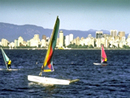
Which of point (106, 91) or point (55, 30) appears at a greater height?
point (55, 30)

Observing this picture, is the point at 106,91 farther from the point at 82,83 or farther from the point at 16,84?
the point at 16,84

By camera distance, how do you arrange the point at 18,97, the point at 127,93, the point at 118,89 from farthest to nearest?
1. the point at 118,89
2. the point at 127,93
3. the point at 18,97

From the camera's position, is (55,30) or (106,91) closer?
(106,91)

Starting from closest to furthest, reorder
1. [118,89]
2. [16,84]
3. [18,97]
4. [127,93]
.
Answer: [18,97], [127,93], [118,89], [16,84]

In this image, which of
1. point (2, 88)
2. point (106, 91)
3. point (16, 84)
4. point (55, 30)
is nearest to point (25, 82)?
point (16, 84)

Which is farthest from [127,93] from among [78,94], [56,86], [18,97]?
[18,97]

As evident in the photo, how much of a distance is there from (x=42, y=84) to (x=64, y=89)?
2.23 metres

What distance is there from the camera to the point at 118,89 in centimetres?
2488

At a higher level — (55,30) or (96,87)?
(55,30)

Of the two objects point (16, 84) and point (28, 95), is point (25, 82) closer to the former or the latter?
point (16, 84)

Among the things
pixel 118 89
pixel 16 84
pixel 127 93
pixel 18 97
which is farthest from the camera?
pixel 16 84

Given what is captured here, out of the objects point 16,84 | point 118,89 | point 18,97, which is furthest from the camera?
point 16,84

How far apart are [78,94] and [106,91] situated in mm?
2124

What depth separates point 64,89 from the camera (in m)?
24.1
